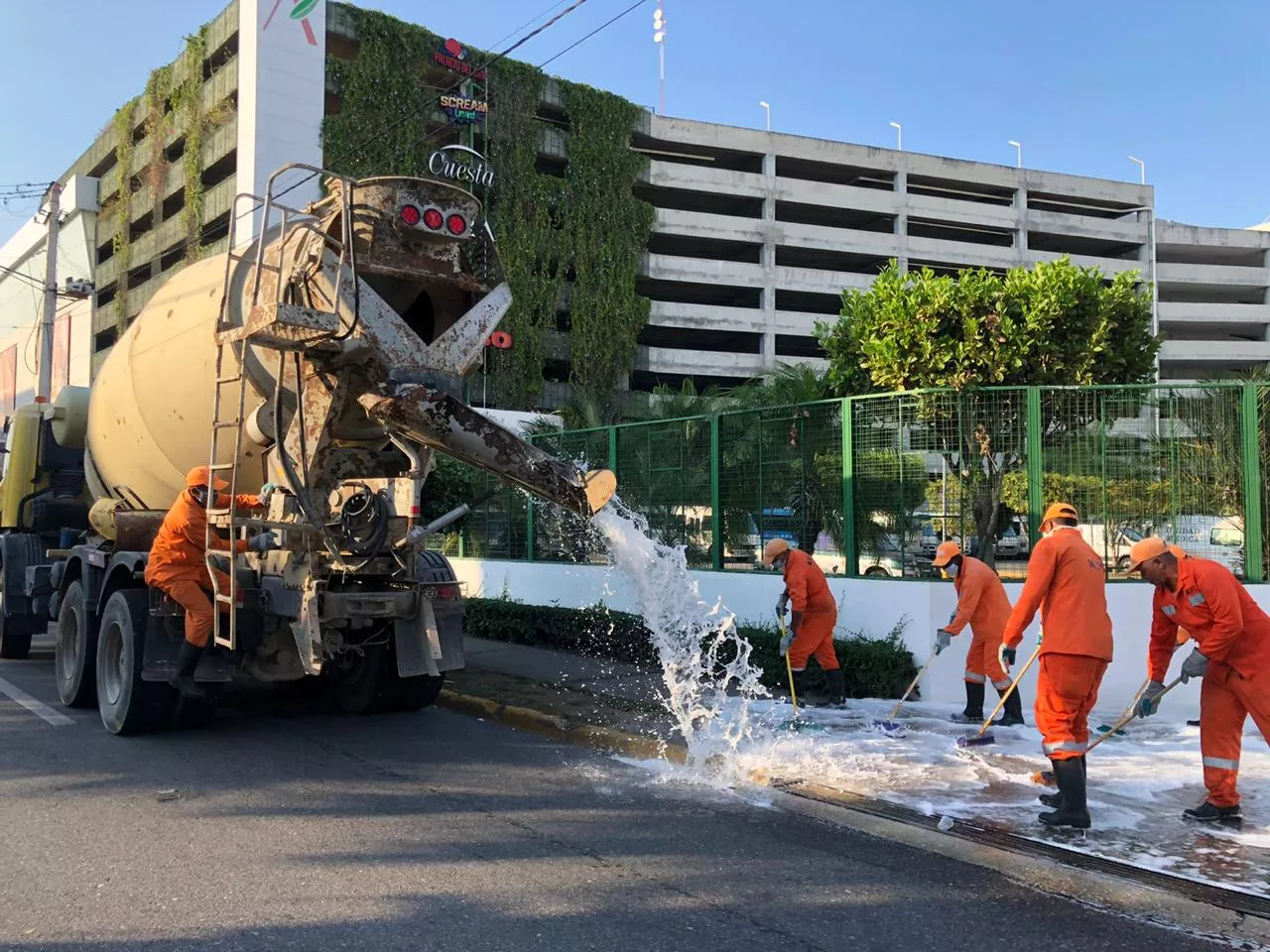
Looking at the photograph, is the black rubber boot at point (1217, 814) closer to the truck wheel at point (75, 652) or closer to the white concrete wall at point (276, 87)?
the truck wheel at point (75, 652)

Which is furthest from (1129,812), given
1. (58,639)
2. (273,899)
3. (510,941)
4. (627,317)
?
(627,317)

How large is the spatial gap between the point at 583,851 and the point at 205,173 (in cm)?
3927

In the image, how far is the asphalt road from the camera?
3674 mm

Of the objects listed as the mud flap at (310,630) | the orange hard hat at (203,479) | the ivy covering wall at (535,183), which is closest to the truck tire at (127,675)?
the orange hard hat at (203,479)

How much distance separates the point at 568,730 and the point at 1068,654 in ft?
12.2

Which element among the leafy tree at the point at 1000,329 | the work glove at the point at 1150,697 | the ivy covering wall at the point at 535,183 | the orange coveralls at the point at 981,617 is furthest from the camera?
the ivy covering wall at the point at 535,183

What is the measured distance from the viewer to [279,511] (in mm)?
5992

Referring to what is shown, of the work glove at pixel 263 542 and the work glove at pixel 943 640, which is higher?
the work glove at pixel 263 542

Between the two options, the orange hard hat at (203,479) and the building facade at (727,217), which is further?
the building facade at (727,217)

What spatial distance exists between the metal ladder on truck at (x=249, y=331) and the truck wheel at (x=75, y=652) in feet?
6.27

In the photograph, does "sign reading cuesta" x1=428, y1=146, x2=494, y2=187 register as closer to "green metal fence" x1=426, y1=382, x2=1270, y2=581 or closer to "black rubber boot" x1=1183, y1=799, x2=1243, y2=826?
"green metal fence" x1=426, y1=382, x2=1270, y2=581

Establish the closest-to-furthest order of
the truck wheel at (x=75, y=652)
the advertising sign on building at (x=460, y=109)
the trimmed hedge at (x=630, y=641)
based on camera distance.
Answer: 1. the truck wheel at (x=75, y=652)
2. the trimmed hedge at (x=630, y=641)
3. the advertising sign on building at (x=460, y=109)

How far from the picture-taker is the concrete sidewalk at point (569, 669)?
8.83m

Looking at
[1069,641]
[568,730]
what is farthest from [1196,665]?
[568,730]
